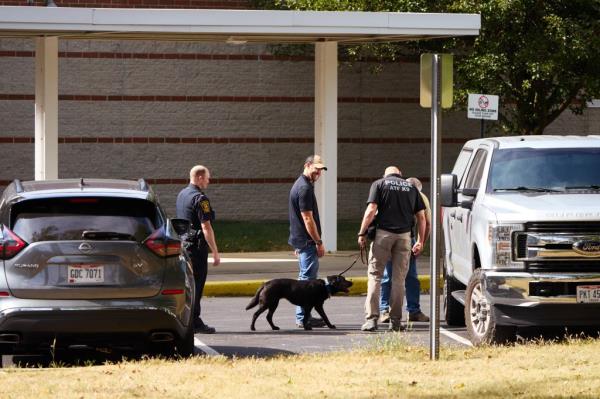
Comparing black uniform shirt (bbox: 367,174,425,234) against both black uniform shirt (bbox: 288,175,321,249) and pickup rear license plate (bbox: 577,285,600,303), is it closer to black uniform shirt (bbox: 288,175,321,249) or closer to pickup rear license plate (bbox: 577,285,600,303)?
black uniform shirt (bbox: 288,175,321,249)

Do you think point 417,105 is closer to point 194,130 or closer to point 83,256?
point 194,130

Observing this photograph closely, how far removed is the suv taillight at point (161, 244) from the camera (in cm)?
1152

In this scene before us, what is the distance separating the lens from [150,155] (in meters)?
32.3

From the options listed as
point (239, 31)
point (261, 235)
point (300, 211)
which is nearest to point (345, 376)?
point (300, 211)

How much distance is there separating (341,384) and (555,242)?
349cm

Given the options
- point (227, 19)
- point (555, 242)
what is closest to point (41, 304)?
point (555, 242)

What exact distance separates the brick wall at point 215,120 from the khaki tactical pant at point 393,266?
17.6 meters

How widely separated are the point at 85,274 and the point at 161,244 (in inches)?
26.8

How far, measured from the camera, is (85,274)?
11281 mm

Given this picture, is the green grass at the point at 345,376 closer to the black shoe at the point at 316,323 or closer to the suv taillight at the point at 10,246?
the suv taillight at the point at 10,246

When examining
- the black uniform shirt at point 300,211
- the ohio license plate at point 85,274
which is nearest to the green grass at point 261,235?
the black uniform shirt at point 300,211

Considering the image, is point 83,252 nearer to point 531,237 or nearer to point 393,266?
point 531,237

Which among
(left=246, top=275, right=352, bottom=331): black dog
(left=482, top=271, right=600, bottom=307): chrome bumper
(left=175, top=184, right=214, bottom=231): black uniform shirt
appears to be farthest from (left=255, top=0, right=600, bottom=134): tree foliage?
(left=482, top=271, right=600, bottom=307): chrome bumper

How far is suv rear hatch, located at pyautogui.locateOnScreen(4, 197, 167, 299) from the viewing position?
1123cm
